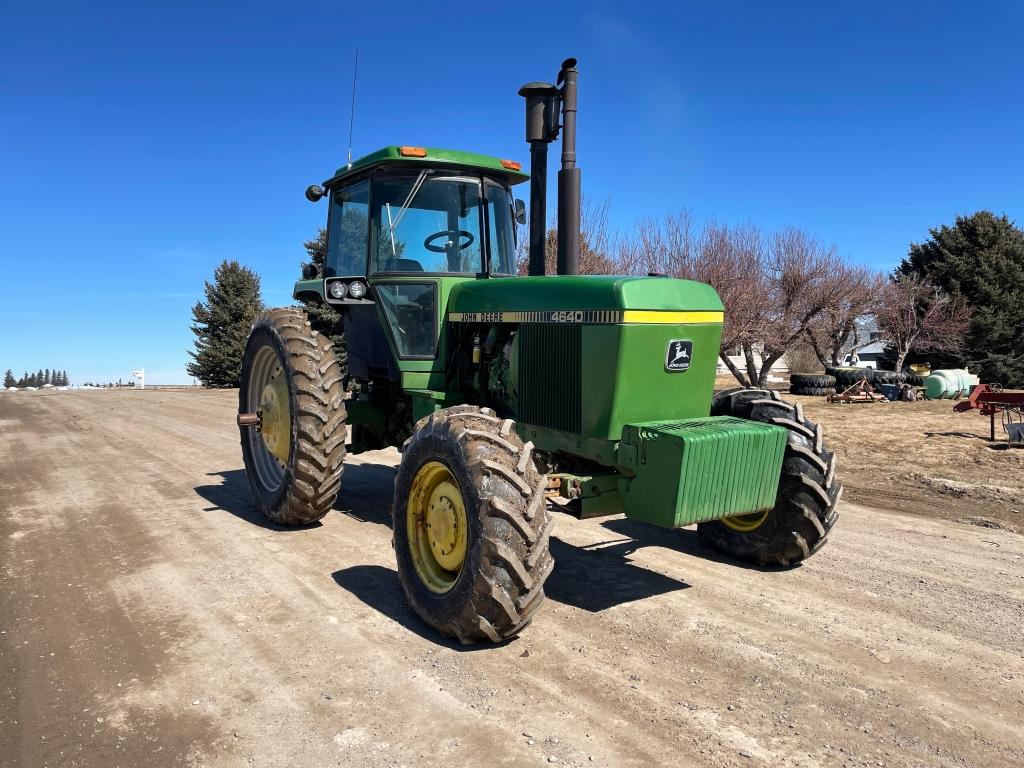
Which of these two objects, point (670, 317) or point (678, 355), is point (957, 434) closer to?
point (678, 355)

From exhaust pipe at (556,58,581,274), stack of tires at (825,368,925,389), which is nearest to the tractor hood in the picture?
exhaust pipe at (556,58,581,274)

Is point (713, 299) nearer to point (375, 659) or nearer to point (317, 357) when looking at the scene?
point (375, 659)

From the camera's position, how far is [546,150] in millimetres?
5879

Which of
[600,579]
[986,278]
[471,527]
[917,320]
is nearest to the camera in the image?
[471,527]

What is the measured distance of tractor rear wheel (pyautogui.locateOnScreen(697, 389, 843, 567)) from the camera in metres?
4.62

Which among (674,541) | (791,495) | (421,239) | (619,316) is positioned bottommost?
(674,541)

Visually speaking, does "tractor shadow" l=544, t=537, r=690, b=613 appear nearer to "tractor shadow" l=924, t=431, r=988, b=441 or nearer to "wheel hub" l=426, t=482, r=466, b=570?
"wheel hub" l=426, t=482, r=466, b=570

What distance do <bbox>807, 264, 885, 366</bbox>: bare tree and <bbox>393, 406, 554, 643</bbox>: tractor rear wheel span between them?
23.0 meters

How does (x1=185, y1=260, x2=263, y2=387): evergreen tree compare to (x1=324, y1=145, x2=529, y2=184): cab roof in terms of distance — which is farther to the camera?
(x1=185, y1=260, x2=263, y2=387): evergreen tree

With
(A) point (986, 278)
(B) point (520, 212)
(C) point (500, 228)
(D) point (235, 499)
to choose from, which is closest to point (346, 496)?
(D) point (235, 499)

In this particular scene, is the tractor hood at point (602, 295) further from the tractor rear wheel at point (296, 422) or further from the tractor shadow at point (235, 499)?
the tractor shadow at point (235, 499)

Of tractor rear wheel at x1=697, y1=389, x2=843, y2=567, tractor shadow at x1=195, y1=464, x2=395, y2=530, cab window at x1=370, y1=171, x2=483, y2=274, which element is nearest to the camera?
tractor rear wheel at x1=697, y1=389, x2=843, y2=567

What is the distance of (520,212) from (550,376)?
2.22m

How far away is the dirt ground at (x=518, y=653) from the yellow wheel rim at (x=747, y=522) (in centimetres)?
27
